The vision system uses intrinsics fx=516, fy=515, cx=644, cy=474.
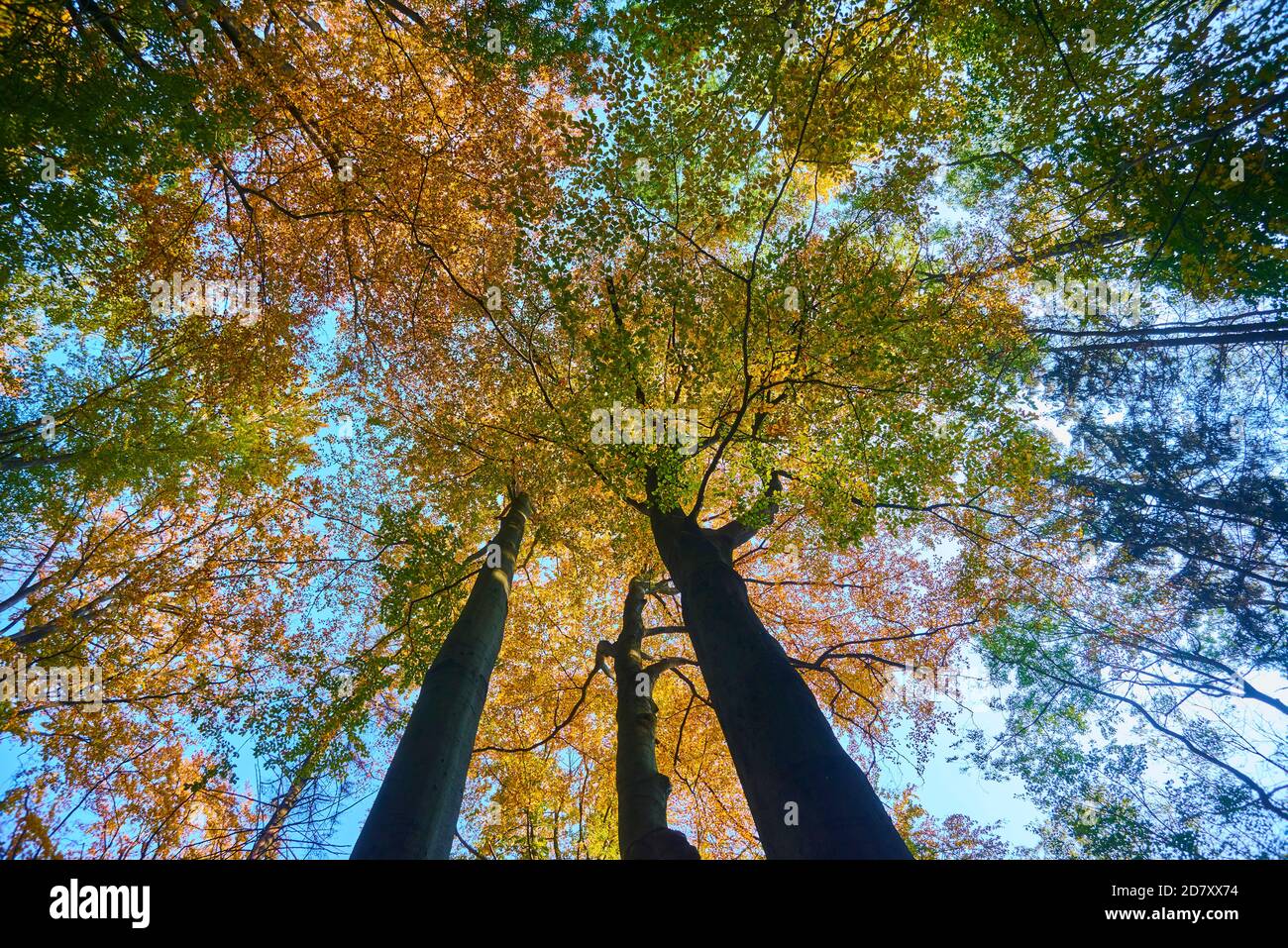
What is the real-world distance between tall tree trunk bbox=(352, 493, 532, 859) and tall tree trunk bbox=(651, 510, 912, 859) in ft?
7.83

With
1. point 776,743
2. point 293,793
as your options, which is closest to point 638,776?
point 776,743

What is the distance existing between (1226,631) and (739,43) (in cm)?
1174

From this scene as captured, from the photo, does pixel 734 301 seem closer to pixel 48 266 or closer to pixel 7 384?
pixel 48 266

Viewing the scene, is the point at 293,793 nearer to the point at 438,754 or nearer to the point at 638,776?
the point at 438,754

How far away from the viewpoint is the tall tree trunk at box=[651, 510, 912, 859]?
304 cm

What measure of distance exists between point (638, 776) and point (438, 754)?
233cm

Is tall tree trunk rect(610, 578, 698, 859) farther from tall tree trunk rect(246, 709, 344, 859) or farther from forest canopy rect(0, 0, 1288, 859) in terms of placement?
tall tree trunk rect(246, 709, 344, 859)

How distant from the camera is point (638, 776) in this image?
5805 mm

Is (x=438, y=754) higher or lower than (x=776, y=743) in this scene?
lower

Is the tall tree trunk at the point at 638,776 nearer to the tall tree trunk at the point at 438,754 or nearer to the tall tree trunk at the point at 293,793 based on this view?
the tall tree trunk at the point at 438,754

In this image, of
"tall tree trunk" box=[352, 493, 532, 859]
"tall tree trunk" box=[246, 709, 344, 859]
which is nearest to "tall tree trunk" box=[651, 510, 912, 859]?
"tall tree trunk" box=[352, 493, 532, 859]

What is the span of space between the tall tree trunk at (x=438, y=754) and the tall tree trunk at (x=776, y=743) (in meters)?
2.39

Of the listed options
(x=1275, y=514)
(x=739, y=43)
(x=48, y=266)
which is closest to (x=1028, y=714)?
(x=1275, y=514)

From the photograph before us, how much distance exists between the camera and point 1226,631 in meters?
8.55
